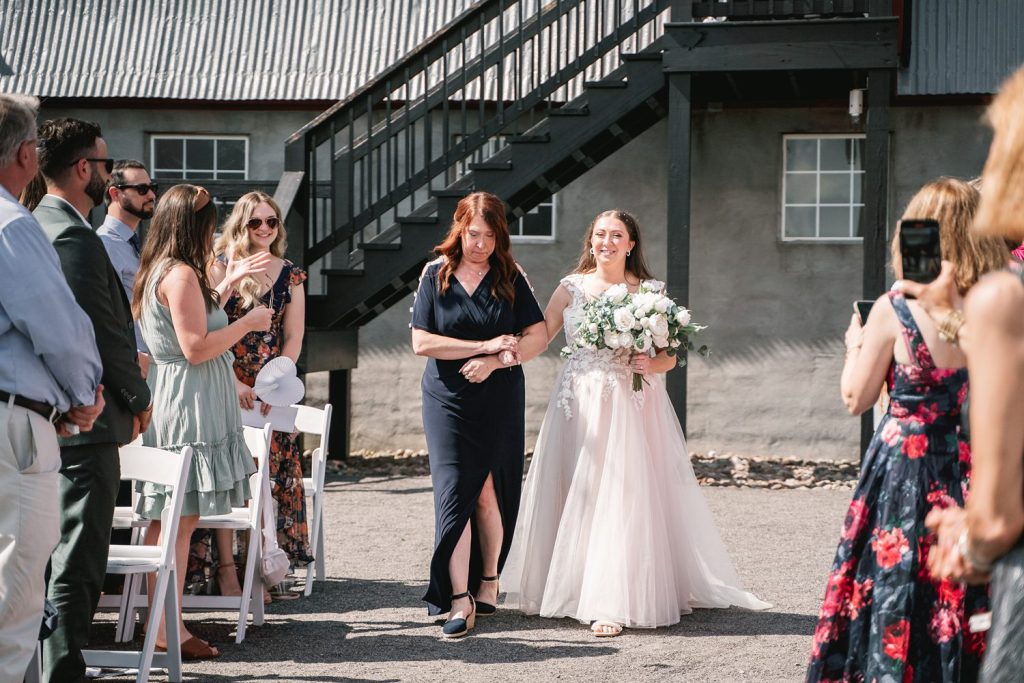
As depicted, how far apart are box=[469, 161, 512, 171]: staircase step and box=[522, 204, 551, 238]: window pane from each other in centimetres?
313

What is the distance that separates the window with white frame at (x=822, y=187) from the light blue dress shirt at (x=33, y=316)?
11.3 metres

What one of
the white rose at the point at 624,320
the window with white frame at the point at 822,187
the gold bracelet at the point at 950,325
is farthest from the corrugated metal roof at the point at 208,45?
the gold bracelet at the point at 950,325

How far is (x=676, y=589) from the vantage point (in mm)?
6910

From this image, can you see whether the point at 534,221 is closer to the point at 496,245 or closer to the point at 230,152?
the point at 230,152

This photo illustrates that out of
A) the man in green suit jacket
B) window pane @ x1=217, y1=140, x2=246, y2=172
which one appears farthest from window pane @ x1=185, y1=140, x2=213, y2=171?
the man in green suit jacket

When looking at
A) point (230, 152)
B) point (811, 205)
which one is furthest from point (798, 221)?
point (230, 152)

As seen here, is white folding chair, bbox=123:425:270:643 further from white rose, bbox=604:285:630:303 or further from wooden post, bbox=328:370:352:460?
wooden post, bbox=328:370:352:460

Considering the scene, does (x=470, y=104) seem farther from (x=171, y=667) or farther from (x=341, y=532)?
(x=171, y=667)

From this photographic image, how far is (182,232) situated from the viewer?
5.81 metres

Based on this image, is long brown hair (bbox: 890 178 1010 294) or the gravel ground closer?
long brown hair (bbox: 890 178 1010 294)

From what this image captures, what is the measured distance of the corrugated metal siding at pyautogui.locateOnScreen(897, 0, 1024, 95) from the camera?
13.7 metres

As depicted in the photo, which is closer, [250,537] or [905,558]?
[905,558]

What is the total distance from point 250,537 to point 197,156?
A: 999 cm

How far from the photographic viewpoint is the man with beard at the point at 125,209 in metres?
6.60
